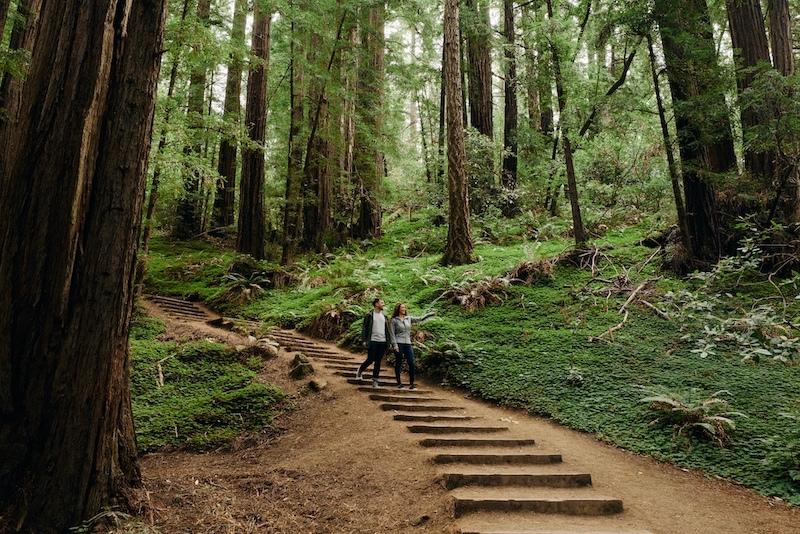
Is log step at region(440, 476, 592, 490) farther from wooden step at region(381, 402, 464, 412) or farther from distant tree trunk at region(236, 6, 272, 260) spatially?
distant tree trunk at region(236, 6, 272, 260)

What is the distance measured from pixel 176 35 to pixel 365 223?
33.6ft

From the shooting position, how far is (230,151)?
17.2m

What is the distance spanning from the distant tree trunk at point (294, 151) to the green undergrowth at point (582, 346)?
915mm

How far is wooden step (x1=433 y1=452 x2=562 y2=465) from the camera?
518 centimetres

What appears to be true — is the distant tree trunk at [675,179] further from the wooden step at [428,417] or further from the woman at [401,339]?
the wooden step at [428,417]

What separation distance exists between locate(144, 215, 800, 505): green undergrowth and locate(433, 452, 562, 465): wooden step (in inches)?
53.2

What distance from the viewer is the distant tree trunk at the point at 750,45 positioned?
9148mm

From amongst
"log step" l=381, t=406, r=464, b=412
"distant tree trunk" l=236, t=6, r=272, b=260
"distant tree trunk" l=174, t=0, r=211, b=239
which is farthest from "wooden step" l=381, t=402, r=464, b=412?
"distant tree trunk" l=174, t=0, r=211, b=239

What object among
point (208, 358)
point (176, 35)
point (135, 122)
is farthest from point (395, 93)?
point (135, 122)

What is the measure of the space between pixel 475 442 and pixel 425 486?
115 centimetres

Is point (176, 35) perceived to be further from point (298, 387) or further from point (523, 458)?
point (523, 458)

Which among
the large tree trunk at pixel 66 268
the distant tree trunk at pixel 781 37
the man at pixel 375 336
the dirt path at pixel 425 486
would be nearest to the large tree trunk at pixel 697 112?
the distant tree trunk at pixel 781 37

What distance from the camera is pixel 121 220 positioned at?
3.96 m

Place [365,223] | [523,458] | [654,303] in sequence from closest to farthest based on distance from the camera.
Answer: [523,458] → [654,303] → [365,223]
